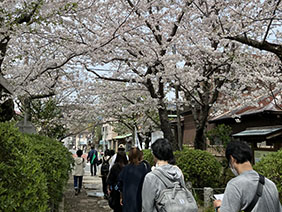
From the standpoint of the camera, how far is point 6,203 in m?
2.04

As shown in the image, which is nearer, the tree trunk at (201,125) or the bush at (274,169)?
the bush at (274,169)

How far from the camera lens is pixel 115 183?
17.7 feet

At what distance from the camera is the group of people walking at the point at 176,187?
2.16 m

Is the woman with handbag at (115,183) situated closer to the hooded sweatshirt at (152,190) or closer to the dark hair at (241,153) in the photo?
the hooded sweatshirt at (152,190)

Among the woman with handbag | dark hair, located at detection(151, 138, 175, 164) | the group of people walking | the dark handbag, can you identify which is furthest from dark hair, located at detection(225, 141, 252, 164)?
the dark handbag

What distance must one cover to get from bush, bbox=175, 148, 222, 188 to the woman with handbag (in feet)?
10.6

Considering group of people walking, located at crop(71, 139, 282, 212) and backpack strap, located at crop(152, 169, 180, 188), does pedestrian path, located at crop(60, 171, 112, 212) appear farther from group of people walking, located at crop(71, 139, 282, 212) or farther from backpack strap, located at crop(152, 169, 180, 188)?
backpack strap, located at crop(152, 169, 180, 188)

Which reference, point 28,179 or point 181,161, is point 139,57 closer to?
point 181,161

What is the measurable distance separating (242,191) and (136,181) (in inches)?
81.5

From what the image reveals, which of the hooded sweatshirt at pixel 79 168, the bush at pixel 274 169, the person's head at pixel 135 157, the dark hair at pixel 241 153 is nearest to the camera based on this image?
the dark hair at pixel 241 153

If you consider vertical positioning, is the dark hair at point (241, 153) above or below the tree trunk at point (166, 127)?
below

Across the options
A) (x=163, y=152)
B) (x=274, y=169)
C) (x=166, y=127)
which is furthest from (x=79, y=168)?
(x=163, y=152)

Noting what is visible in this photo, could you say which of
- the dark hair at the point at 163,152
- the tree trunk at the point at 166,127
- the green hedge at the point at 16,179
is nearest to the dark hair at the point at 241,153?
the dark hair at the point at 163,152

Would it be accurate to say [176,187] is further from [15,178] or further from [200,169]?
[200,169]
